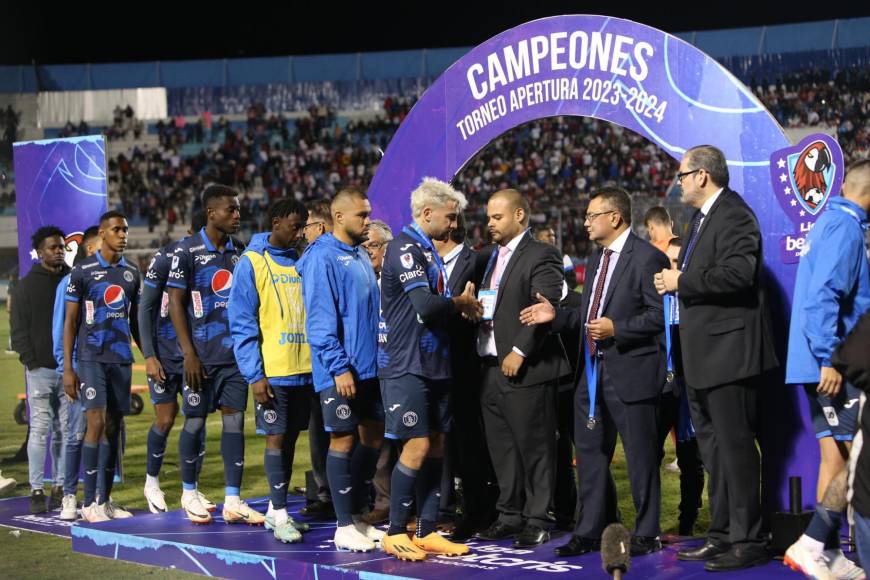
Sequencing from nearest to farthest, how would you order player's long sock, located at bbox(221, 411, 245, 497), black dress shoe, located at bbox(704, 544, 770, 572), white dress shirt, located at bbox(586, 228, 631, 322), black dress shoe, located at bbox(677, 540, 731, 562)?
black dress shoe, located at bbox(704, 544, 770, 572) < black dress shoe, located at bbox(677, 540, 731, 562) < white dress shirt, located at bbox(586, 228, 631, 322) < player's long sock, located at bbox(221, 411, 245, 497)

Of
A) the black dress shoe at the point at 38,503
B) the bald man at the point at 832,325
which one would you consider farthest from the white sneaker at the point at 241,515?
the bald man at the point at 832,325

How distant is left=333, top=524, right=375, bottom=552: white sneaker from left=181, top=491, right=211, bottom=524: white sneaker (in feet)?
4.61

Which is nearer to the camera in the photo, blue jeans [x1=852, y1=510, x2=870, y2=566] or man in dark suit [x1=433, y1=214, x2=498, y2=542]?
blue jeans [x1=852, y1=510, x2=870, y2=566]

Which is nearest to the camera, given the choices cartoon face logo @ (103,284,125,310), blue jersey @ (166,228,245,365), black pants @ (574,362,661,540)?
black pants @ (574,362,661,540)

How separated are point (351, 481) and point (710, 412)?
7.76ft

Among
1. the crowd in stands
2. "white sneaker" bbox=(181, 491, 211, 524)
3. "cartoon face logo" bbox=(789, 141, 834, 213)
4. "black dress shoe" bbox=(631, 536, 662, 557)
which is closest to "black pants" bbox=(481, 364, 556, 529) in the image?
"black dress shoe" bbox=(631, 536, 662, 557)

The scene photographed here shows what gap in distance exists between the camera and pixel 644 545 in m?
6.16

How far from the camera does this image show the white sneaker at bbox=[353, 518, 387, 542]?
22.4ft

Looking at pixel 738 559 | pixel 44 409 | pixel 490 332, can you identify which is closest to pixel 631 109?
pixel 490 332

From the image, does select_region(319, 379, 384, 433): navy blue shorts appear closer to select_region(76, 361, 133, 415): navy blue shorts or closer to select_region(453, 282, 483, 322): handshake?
select_region(453, 282, 483, 322): handshake

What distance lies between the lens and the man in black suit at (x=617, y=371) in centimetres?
611

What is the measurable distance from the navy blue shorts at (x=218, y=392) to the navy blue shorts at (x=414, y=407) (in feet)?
5.62

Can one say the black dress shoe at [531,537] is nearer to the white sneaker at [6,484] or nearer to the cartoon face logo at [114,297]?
the cartoon face logo at [114,297]

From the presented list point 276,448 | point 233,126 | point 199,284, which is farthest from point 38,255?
point 233,126
